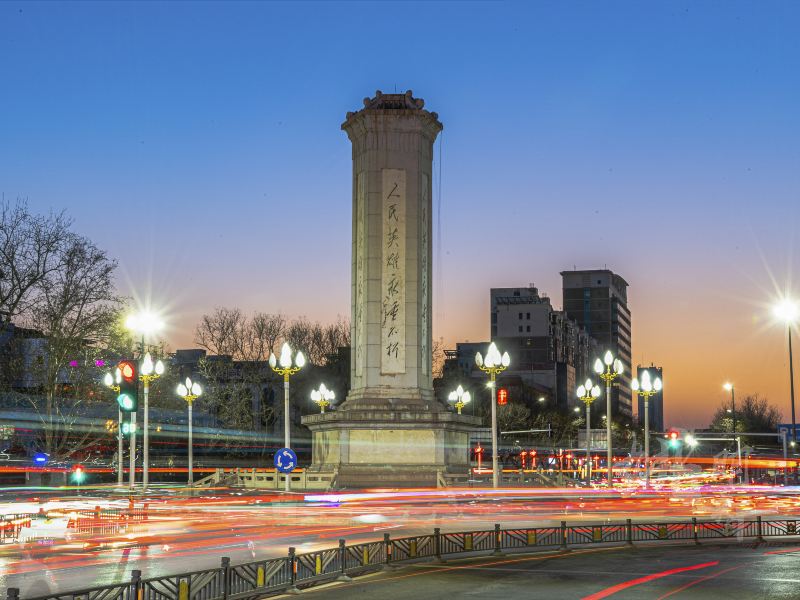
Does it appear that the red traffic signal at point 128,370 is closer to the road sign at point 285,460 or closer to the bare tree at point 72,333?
the road sign at point 285,460

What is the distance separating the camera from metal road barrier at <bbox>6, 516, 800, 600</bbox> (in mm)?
15516

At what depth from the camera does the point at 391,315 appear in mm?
53031

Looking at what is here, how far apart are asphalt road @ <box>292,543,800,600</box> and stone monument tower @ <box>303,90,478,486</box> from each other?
2434 cm

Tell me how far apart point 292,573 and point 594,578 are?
6.52m

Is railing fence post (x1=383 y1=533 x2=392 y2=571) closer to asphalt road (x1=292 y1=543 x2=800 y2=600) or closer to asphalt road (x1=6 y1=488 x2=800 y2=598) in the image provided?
asphalt road (x1=292 y1=543 x2=800 y2=600)

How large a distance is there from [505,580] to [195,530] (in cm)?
Answer: 1236

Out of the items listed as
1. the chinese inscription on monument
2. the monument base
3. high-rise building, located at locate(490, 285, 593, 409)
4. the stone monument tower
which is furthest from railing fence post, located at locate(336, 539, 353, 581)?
high-rise building, located at locate(490, 285, 593, 409)

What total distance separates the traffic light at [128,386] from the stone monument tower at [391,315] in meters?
27.4

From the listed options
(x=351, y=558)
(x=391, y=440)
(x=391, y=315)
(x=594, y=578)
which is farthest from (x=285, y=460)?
(x=391, y=315)

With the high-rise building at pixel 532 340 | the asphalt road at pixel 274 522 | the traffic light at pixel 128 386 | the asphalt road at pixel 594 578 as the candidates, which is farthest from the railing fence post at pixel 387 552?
the high-rise building at pixel 532 340

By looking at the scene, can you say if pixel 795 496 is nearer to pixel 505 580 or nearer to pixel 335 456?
pixel 335 456

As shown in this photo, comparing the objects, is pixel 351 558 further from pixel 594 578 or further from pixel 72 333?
pixel 72 333

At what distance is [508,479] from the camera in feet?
172

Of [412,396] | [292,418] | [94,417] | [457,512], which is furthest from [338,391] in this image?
[457,512]
